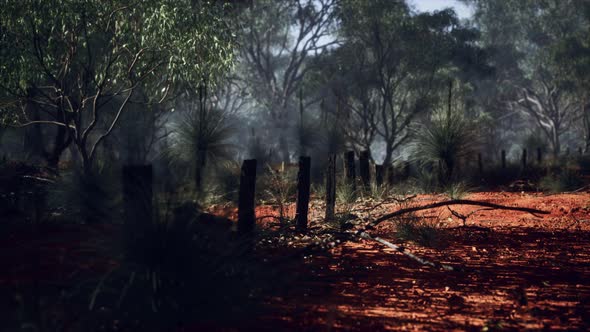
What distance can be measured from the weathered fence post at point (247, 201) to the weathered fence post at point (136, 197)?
68.5 inches

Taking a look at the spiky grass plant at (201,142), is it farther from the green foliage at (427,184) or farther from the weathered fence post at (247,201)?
the weathered fence post at (247,201)

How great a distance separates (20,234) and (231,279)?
3623 mm

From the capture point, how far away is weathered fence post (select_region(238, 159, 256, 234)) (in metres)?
5.99

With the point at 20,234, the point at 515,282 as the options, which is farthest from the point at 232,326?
the point at 20,234

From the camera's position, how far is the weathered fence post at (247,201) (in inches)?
236

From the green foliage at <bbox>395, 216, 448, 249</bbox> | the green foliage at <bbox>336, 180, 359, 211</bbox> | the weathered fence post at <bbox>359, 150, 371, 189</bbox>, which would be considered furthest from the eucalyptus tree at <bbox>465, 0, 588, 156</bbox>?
the green foliage at <bbox>395, 216, 448, 249</bbox>

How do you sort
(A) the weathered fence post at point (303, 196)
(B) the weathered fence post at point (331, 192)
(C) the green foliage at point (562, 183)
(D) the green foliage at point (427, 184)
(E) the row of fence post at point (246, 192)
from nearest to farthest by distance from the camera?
(E) the row of fence post at point (246, 192) → (A) the weathered fence post at point (303, 196) → (B) the weathered fence post at point (331, 192) → (D) the green foliage at point (427, 184) → (C) the green foliage at point (562, 183)

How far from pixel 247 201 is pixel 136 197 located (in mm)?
2124

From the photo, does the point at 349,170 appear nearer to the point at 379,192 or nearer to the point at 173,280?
the point at 379,192

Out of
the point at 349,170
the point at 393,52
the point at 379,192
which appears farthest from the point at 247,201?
the point at 393,52

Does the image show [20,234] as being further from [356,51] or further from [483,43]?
[483,43]

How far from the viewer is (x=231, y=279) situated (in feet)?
12.9

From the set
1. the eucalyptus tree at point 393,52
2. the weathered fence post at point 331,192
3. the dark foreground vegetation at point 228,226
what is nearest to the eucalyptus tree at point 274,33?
the eucalyptus tree at point 393,52

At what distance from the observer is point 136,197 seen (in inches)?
161
